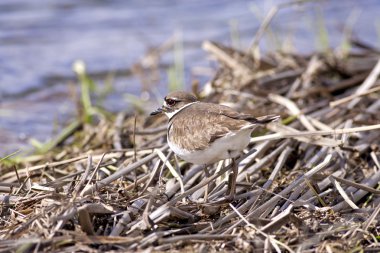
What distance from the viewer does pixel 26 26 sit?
37.6ft

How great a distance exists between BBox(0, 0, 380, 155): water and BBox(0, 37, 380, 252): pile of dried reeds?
2548 millimetres

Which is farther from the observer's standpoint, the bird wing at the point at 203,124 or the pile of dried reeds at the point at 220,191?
the bird wing at the point at 203,124

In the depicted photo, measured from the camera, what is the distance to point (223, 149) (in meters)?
3.96

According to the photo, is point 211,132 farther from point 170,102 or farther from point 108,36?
point 108,36

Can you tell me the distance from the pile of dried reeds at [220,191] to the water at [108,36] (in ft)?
8.36

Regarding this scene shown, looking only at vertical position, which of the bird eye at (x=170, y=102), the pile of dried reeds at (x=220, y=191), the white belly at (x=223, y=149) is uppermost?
the bird eye at (x=170, y=102)

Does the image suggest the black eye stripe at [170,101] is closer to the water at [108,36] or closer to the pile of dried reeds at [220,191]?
the pile of dried reeds at [220,191]

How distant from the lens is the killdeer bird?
3.87 meters

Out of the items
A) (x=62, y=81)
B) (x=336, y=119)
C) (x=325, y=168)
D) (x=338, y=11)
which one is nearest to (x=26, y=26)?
(x=62, y=81)

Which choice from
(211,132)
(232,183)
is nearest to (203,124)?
(211,132)

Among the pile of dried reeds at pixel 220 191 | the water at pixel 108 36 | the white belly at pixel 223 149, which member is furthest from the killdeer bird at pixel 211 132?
the water at pixel 108 36

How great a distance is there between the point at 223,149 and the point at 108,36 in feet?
24.7

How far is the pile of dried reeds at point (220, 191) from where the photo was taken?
3607 mm

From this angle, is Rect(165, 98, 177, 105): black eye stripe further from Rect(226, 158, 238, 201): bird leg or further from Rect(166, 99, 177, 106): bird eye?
Rect(226, 158, 238, 201): bird leg
